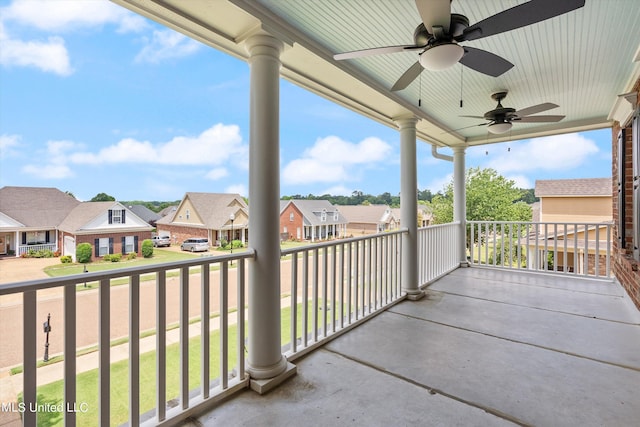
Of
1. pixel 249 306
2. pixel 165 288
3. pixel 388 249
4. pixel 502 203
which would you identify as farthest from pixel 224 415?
pixel 502 203

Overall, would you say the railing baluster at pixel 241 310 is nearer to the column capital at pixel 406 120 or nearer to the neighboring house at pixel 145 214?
the neighboring house at pixel 145 214

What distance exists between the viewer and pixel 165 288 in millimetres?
1701

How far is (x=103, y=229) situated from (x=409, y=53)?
2.57 metres

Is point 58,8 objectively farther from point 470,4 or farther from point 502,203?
point 502,203

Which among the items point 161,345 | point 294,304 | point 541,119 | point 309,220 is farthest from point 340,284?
point 541,119

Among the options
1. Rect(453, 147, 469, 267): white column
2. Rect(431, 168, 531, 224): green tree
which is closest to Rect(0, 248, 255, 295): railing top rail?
Rect(453, 147, 469, 267): white column

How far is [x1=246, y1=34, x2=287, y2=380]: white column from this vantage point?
6.73 ft

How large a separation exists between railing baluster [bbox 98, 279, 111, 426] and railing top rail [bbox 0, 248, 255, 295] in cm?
5

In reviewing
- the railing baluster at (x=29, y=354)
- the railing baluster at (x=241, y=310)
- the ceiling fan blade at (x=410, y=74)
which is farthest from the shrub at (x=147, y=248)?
the ceiling fan blade at (x=410, y=74)

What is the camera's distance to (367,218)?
320cm

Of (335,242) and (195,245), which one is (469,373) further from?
(195,245)

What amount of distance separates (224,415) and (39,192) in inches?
58.5

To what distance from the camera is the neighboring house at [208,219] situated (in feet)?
5.53

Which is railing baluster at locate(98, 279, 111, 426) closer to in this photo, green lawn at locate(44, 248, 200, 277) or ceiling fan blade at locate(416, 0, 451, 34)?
green lawn at locate(44, 248, 200, 277)
